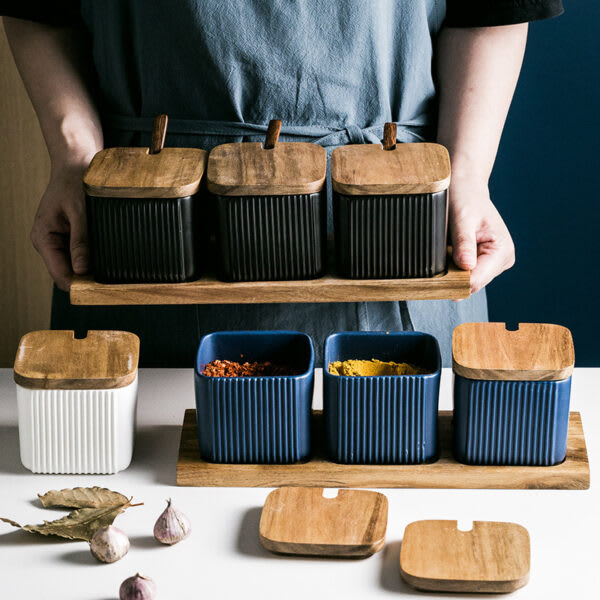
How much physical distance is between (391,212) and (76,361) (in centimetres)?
37

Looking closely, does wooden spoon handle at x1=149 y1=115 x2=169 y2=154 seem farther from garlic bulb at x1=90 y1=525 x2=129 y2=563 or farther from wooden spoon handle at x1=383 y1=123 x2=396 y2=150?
garlic bulb at x1=90 y1=525 x2=129 y2=563

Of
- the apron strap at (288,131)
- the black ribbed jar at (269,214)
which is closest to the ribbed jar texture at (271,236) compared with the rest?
the black ribbed jar at (269,214)

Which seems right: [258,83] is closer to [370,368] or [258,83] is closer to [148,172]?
[148,172]

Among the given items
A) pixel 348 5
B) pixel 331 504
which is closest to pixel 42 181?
pixel 348 5

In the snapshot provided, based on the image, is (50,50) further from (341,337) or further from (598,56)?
(598,56)

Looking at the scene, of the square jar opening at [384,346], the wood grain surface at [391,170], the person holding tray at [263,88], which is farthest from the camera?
the person holding tray at [263,88]

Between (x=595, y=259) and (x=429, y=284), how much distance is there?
45.4 inches

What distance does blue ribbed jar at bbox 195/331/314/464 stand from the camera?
940 mm

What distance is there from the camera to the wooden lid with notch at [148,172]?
2.98ft

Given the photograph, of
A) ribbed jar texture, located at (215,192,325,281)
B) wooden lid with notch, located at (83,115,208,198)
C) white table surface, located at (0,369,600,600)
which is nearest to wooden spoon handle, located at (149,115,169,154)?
wooden lid with notch, located at (83,115,208,198)

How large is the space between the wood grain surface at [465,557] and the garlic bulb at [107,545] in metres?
0.26

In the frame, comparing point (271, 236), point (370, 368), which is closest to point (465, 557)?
point (370, 368)

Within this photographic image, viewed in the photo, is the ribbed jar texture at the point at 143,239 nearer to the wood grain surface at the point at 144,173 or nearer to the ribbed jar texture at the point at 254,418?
the wood grain surface at the point at 144,173

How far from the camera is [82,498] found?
0.94m
